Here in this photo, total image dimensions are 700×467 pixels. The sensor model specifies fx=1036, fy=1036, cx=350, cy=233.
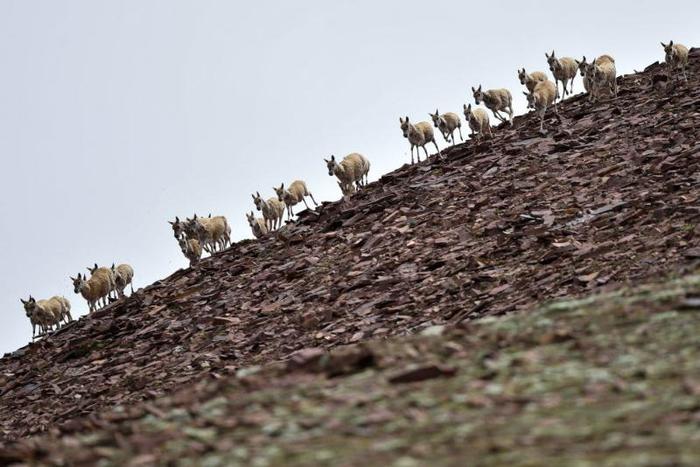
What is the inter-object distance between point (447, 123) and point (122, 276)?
13.0 meters

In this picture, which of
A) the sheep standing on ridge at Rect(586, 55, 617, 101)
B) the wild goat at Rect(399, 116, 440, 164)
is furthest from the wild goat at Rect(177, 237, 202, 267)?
the sheep standing on ridge at Rect(586, 55, 617, 101)

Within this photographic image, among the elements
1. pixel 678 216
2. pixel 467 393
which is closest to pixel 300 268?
pixel 678 216

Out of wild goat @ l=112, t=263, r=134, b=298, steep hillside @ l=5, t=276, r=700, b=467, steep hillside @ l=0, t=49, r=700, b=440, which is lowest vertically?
steep hillside @ l=5, t=276, r=700, b=467

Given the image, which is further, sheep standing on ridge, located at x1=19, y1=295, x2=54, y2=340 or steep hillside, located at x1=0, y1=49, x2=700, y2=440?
sheep standing on ridge, located at x1=19, y1=295, x2=54, y2=340

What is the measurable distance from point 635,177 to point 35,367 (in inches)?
643

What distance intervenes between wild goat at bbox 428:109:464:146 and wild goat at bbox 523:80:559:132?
102 inches

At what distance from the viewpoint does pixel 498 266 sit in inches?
821

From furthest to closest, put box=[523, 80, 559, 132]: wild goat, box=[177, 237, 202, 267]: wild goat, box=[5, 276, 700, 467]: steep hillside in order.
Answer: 1. box=[177, 237, 202, 267]: wild goat
2. box=[523, 80, 559, 132]: wild goat
3. box=[5, 276, 700, 467]: steep hillside

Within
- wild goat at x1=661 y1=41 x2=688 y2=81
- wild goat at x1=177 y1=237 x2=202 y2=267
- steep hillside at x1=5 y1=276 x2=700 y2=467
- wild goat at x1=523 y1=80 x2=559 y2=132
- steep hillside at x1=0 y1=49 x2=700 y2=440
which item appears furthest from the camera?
wild goat at x1=177 y1=237 x2=202 y2=267

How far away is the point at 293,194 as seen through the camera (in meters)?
37.5

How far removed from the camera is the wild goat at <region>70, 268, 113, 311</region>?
35.9m

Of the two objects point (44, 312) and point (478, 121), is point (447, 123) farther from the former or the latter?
point (44, 312)

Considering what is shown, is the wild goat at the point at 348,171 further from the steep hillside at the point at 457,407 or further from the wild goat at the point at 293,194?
the steep hillside at the point at 457,407

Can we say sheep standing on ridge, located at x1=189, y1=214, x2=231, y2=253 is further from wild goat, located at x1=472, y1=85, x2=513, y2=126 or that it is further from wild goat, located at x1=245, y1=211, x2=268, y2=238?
wild goat, located at x1=472, y1=85, x2=513, y2=126
